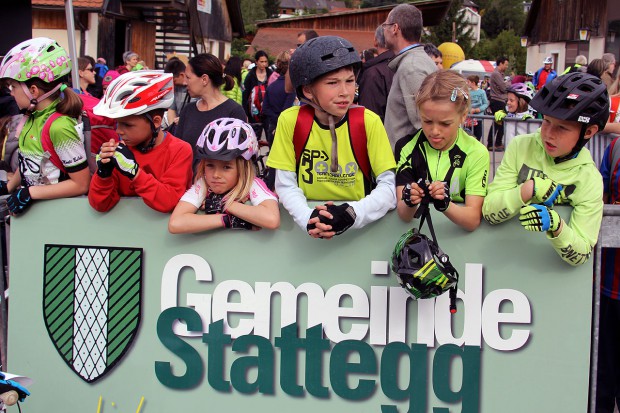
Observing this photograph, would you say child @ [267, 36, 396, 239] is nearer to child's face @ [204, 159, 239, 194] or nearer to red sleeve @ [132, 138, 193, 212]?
child's face @ [204, 159, 239, 194]

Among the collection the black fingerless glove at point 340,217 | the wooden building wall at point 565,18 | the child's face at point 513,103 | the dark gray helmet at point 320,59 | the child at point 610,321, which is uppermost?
the wooden building wall at point 565,18

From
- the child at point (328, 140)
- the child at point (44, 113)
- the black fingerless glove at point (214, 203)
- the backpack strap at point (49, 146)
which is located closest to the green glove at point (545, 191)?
the child at point (328, 140)

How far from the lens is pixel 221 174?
3.92 m

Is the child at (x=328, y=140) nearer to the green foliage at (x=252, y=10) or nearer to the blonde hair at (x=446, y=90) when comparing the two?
the blonde hair at (x=446, y=90)

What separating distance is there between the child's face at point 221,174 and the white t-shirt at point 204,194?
0.06m

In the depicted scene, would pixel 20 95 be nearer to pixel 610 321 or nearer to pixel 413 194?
pixel 413 194

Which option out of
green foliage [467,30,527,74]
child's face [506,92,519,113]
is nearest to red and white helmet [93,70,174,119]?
child's face [506,92,519,113]

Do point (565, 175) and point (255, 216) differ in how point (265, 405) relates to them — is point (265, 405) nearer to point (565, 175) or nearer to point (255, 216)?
point (255, 216)

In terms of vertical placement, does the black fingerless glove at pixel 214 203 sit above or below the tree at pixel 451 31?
below

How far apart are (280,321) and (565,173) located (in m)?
1.59

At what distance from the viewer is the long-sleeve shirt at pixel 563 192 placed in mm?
3551

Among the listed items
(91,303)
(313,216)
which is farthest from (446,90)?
(91,303)

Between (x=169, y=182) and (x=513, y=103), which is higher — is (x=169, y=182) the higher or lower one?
the lower one

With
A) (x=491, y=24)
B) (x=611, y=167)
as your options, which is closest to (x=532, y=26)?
(x=611, y=167)
